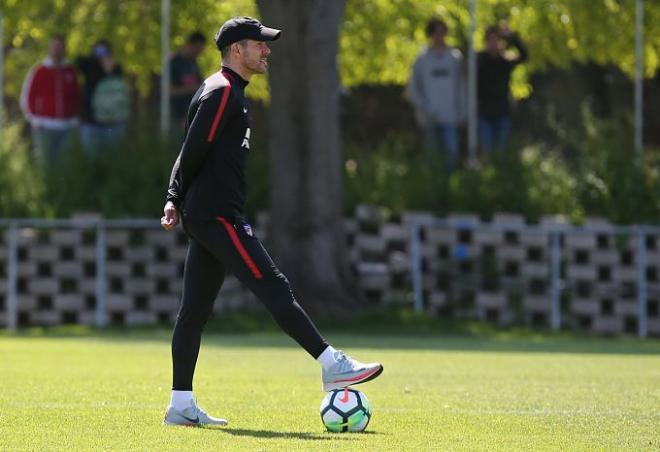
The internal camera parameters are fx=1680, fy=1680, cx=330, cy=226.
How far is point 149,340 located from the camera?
18.5 m

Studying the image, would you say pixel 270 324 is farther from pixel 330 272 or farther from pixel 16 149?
pixel 16 149

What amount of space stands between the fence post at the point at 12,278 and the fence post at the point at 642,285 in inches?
309

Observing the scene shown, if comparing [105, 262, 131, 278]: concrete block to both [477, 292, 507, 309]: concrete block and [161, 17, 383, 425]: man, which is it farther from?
[161, 17, 383, 425]: man

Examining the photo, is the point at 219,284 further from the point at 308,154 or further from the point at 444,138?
the point at 444,138

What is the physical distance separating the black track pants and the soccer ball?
0.95 feet

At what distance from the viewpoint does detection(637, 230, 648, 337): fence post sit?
65.7 ft

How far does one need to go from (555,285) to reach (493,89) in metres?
3.19

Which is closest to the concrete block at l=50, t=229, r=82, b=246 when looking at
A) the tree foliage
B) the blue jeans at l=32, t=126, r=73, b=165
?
the blue jeans at l=32, t=126, r=73, b=165

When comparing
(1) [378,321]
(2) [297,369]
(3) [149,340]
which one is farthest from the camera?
(1) [378,321]

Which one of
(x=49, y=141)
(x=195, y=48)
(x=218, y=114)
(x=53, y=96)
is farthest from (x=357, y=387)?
(x=49, y=141)

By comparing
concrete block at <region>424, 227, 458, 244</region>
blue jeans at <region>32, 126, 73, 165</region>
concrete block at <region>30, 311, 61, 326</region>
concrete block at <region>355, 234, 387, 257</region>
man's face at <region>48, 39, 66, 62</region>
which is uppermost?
man's face at <region>48, 39, 66, 62</region>

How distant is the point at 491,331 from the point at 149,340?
14.3 ft

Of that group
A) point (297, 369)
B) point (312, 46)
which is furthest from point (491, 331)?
point (297, 369)

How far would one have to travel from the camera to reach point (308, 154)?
20.8 meters
